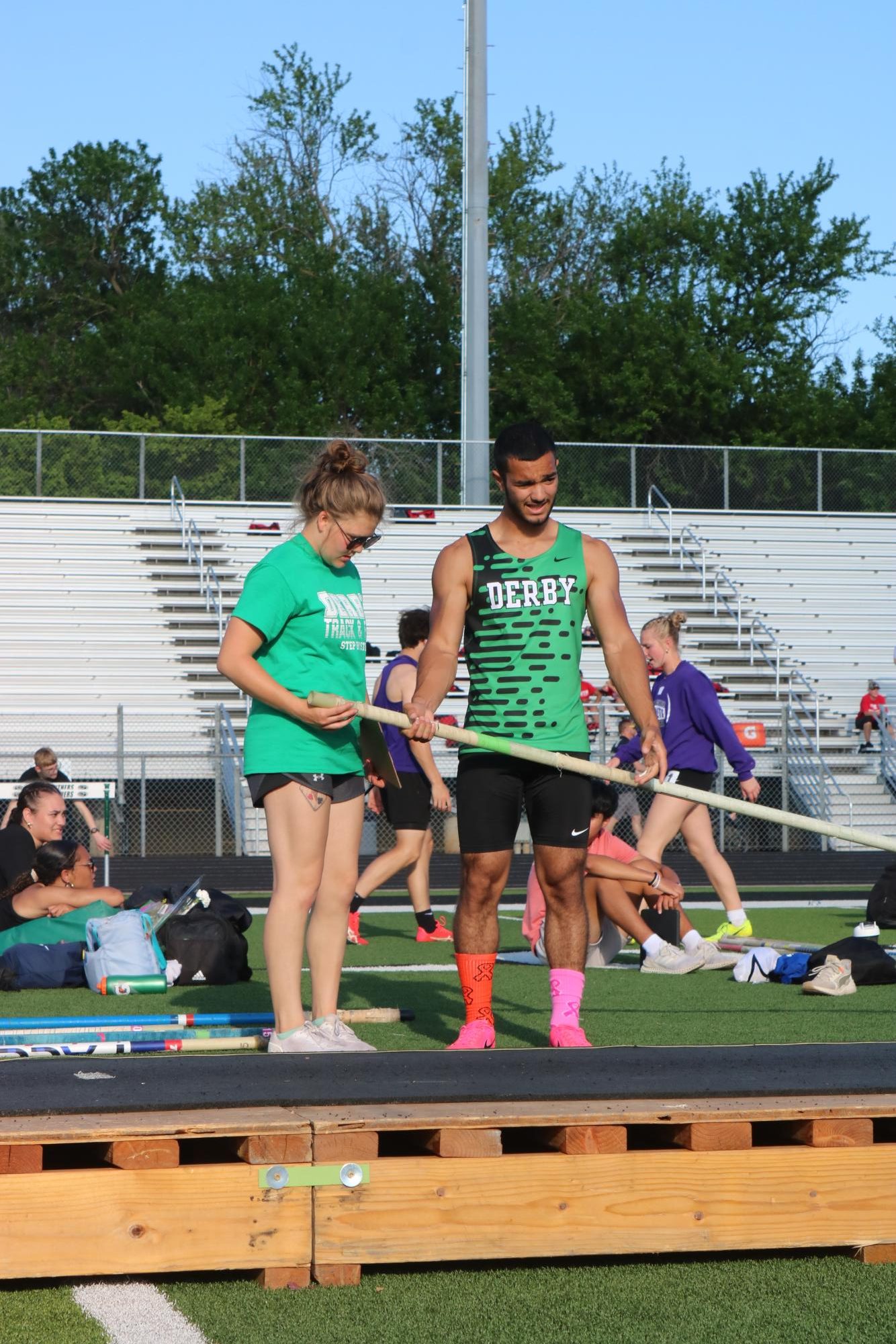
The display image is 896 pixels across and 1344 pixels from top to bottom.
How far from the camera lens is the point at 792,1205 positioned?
368 centimetres

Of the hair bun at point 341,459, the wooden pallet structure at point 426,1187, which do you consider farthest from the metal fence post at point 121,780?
the wooden pallet structure at point 426,1187

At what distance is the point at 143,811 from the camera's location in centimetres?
1953

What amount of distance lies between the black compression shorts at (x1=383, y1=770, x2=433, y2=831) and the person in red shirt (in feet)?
47.0

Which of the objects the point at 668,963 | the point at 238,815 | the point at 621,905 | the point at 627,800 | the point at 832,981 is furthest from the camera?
the point at 627,800

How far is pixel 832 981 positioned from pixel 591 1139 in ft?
13.5

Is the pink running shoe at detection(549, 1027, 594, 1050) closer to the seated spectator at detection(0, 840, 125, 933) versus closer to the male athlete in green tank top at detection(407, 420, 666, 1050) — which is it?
the male athlete in green tank top at detection(407, 420, 666, 1050)

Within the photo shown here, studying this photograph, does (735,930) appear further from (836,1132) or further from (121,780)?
(121,780)

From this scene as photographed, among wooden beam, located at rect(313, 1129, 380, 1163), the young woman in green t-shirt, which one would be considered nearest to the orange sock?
the young woman in green t-shirt

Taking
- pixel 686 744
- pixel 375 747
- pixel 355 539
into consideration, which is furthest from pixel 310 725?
pixel 686 744

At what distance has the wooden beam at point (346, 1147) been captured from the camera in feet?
11.5

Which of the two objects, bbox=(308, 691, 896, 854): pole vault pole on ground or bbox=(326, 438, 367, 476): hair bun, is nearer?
bbox=(308, 691, 896, 854): pole vault pole on ground

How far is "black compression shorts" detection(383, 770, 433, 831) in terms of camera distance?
33.5 feet

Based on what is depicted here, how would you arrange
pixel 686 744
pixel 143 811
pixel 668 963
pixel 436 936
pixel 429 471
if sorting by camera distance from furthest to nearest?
pixel 429 471 → pixel 143 811 → pixel 436 936 → pixel 686 744 → pixel 668 963

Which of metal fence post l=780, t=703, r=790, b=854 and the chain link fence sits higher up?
the chain link fence
